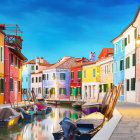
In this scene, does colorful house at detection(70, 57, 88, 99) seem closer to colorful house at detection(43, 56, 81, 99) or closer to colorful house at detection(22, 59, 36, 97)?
colorful house at detection(43, 56, 81, 99)

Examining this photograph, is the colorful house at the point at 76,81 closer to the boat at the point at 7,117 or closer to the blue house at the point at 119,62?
the blue house at the point at 119,62

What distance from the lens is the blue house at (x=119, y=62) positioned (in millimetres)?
33156

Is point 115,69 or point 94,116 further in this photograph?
point 115,69

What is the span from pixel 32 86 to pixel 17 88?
29223mm

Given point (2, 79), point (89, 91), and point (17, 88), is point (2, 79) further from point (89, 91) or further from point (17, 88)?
point (89, 91)

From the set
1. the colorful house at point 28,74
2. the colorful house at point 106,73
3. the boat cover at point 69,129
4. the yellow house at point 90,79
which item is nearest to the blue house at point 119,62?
the colorful house at point 106,73

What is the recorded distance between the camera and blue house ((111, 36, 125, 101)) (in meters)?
33.2

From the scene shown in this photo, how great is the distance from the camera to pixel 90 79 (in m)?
45.8

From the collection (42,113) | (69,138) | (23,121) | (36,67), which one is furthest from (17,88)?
(36,67)

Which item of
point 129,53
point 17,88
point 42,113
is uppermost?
point 129,53

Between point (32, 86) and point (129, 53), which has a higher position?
point (129, 53)

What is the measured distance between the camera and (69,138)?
9.63 metres

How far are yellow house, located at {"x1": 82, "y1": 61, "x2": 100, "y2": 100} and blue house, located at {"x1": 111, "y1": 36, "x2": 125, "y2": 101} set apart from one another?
7.26m

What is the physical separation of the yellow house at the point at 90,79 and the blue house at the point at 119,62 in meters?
7.26
